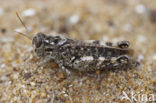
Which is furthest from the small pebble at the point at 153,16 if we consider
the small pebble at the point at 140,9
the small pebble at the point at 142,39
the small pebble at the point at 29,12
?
the small pebble at the point at 29,12

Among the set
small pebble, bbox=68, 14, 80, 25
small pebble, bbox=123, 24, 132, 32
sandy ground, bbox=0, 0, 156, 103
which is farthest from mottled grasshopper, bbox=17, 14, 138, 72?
small pebble, bbox=123, 24, 132, 32

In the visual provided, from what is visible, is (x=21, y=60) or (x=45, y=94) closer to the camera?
(x=45, y=94)

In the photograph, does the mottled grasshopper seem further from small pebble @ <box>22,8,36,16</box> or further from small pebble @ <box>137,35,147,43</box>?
small pebble @ <box>22,8,36,16</box>

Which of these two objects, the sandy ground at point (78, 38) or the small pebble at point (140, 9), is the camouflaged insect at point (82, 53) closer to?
the sandy ground at point (78, 38)

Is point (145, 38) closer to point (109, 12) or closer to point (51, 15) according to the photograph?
point (109, 12)

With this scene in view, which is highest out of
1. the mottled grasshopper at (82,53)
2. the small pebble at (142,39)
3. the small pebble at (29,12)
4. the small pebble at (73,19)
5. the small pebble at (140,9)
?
the small pebble at (140,9)

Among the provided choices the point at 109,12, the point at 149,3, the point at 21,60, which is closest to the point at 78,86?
the point at 21,60
